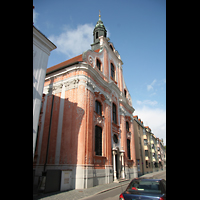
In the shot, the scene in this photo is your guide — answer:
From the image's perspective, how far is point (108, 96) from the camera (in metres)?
19.7

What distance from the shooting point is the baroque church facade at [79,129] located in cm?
1276

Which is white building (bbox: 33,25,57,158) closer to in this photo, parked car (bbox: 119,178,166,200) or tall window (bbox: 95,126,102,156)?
parked car (bbox: 119,178,166,200)

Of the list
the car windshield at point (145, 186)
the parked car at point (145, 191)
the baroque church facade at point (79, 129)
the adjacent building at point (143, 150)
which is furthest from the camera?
the adjacent building at point (143, 150)

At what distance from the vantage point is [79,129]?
44.3 feet

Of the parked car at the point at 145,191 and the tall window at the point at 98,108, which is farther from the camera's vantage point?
the tall window at the point at 98,108

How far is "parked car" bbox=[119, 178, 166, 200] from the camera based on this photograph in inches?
180

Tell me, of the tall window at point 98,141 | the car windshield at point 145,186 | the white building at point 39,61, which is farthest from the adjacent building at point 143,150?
the white building at point 39,61

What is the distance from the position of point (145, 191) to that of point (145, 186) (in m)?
0.33

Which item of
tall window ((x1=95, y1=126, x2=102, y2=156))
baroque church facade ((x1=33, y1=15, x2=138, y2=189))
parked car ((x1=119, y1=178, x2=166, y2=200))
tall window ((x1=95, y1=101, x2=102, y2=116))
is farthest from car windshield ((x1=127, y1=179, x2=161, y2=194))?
tall window ((x1=95, y1=101, x2=102, y2=116))

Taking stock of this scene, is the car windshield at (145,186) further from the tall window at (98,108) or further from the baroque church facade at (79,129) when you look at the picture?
the tall window at (98,108)

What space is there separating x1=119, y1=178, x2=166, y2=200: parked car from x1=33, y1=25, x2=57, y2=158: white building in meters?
6.10

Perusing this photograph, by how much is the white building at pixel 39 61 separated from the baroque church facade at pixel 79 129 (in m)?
5.11
